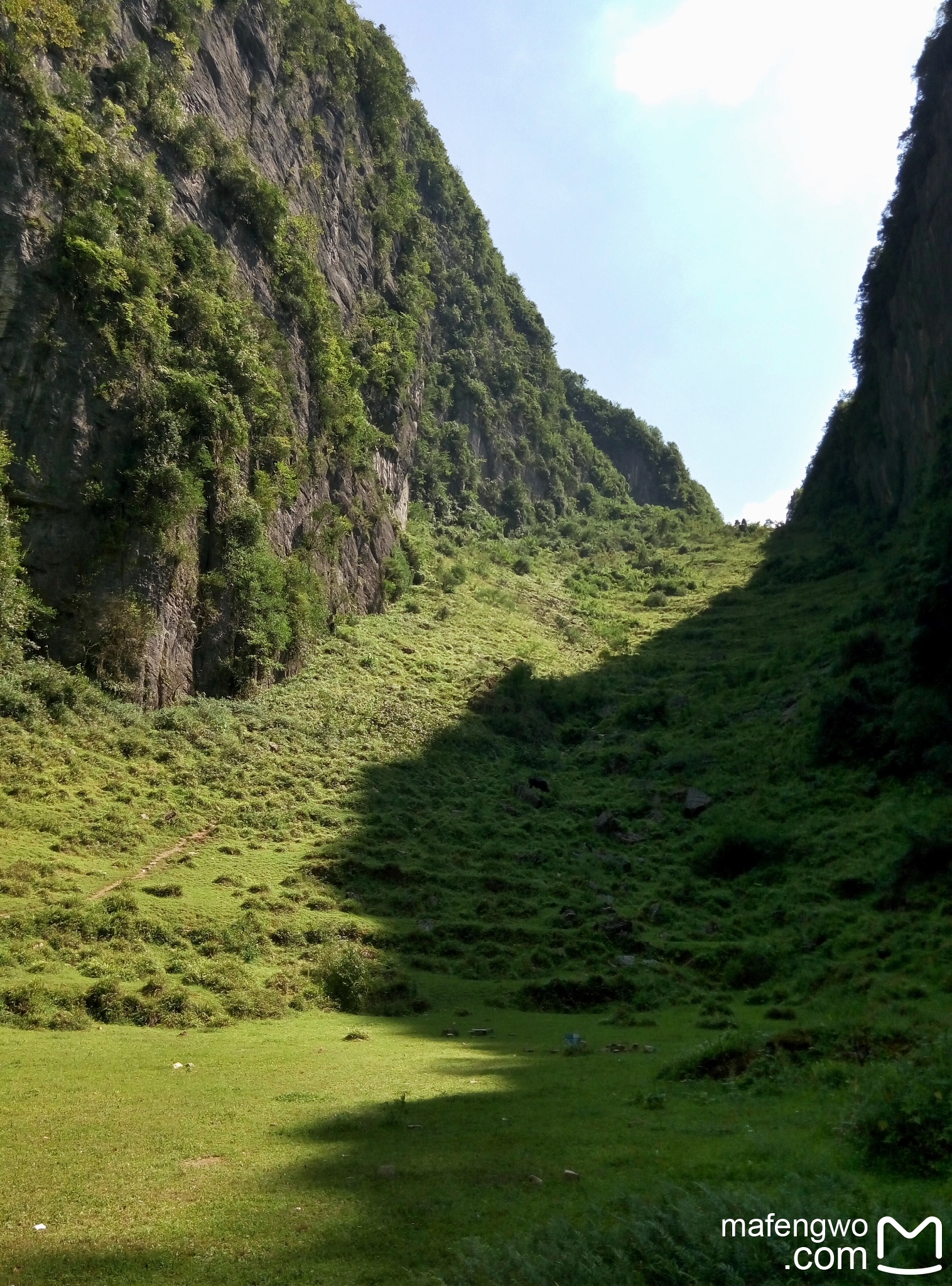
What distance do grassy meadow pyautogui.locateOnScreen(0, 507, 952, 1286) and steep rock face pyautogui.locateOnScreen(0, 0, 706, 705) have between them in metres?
3.46

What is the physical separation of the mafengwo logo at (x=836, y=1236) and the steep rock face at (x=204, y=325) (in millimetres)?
26648

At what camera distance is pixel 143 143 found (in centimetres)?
3566

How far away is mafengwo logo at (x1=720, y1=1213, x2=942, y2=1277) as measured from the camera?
577 cm

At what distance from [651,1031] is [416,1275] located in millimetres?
12548

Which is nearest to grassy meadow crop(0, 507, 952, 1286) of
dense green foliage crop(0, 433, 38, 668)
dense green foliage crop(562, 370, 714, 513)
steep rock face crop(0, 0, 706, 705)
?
dense green foliage crop(0, 433, 38, 668)

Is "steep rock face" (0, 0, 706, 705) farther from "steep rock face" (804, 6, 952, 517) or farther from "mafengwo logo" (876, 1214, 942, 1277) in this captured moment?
"steep rock face" (804, 6, 952, 517)

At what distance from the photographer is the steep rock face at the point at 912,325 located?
46.7m

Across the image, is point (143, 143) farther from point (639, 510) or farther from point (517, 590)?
point (639, 510)

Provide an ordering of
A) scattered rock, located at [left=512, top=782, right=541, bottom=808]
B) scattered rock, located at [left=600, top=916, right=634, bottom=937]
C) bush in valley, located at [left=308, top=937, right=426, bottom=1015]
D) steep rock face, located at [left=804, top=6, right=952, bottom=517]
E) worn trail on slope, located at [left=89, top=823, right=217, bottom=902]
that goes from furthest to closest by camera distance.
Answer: steep rock face, located at [left=804, top=6, right=952, bottom=517] → scattered rock, located at [left=512, top=782, right=541, bottom=808] → scattered rock, located at [left=600, top=916, right=634, bottom=937] → worn trail on slope, located at [left=89, top=823, right=217, bottom=902] → bush in valley, located at [left=308, top=937, right=426, bottom=1015]

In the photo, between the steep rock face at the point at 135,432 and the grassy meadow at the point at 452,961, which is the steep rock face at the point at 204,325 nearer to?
the steep rock face at the point at 135,432

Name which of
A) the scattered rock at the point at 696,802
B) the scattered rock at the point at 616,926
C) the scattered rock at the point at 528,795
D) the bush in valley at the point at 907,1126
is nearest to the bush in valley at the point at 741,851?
the scattered rock at the point at 696,802

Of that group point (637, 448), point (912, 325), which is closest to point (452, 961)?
point (912, 325)

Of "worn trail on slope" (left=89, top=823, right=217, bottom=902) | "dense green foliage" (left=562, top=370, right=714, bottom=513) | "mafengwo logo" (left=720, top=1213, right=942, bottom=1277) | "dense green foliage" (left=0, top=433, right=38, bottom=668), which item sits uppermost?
"dense green foliage" (left=562, top=370, right=714, bottom=513)

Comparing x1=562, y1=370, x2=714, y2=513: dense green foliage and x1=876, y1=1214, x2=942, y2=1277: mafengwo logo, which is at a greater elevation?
x1=562, y1=370, x2=714, y2=513: dense green foliage
